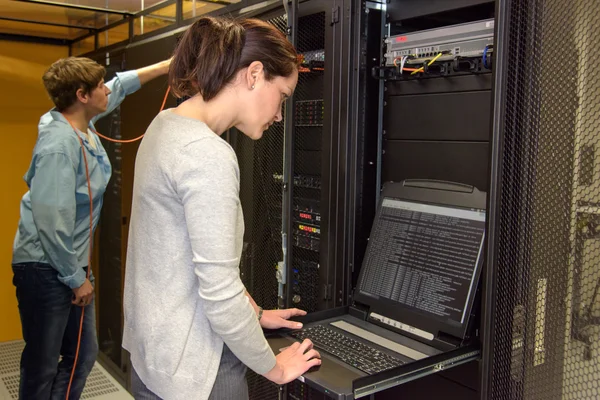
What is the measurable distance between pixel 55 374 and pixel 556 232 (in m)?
1.88

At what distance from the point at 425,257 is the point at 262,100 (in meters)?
0.60

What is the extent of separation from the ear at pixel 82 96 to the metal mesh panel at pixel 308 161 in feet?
2.79

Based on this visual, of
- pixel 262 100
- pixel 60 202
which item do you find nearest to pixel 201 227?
pixel 262 100

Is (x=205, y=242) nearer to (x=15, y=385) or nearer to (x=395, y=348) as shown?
(x=395, y=348)

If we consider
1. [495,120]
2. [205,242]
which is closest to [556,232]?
[495,120]

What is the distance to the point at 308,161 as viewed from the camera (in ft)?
6.05

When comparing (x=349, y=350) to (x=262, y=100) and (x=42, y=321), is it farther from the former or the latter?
(x=42, y=321)

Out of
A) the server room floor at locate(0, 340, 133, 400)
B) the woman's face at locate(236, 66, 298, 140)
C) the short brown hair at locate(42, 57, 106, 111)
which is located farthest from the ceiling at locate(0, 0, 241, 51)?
the server room floor at locate(0, 340, 133, 400)

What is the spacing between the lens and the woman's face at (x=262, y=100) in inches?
42.9

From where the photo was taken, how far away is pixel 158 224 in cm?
103

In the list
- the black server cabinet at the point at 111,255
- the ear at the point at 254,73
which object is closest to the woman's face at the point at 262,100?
the ear at the point at 254,73

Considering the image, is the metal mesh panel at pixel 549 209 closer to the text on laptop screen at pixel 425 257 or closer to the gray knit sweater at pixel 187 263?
the text on laptop screen at pixel 425 257

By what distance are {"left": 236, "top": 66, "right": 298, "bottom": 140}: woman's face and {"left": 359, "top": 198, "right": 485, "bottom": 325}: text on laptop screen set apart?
20.8 inches

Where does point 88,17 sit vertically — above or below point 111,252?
above
